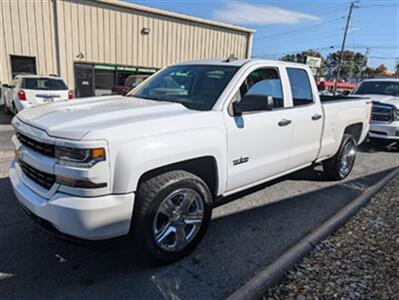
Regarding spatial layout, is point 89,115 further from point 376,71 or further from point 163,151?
point 376,71

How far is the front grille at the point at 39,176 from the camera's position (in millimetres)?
2415

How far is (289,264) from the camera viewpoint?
2828 mm

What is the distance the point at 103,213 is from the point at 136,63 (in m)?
17.3

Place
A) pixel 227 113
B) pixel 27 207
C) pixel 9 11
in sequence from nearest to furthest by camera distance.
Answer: pixel 27 207 < pixel 227 113 < pixel 9 11

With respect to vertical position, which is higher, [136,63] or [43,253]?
[136,63]

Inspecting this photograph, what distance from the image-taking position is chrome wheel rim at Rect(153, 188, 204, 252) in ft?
9.05

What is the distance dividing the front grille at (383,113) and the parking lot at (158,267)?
471cm

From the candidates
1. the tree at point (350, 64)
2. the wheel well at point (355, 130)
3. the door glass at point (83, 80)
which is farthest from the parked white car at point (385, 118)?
the tree at point (350, 64)

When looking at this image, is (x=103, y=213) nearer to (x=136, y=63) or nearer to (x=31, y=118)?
(x=31, y=118)

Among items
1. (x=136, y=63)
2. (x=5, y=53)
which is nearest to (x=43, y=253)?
(x=5, y=53)

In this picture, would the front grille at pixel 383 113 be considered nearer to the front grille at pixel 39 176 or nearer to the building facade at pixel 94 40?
the front grille at pixel 39 176

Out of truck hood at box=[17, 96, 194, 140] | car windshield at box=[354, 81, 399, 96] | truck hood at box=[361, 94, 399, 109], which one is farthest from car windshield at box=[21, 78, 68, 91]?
car windshield at box=[354, 81, 399, 96]

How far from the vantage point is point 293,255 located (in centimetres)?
296

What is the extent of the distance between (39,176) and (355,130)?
552 centimetres
